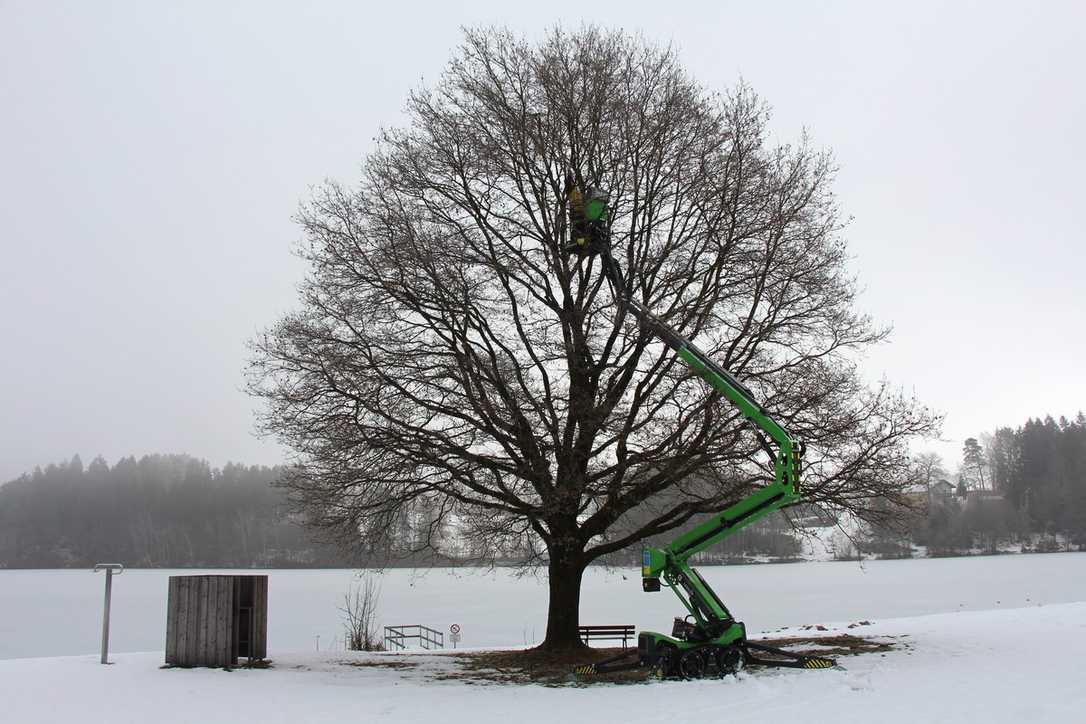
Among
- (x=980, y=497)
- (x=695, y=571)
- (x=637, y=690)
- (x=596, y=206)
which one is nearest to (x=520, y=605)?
(x=695, y=571)

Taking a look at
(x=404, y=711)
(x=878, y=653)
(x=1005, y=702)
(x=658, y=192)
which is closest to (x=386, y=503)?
(x=404, y=711)

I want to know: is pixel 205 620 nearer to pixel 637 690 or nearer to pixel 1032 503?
pixel 637 690

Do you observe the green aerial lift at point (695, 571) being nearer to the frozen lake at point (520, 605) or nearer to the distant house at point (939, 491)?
the frozen lake at point (520, 605)

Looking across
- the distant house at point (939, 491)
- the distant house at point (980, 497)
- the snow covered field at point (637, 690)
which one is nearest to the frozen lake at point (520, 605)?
the snow covered field at point (637, 690)

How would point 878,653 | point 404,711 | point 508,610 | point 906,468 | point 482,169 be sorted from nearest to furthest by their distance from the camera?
point 404,711
point 878,653
point 906,468
point 482,169
point 508,610

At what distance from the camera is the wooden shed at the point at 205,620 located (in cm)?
1414

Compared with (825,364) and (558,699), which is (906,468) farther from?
(558,699)

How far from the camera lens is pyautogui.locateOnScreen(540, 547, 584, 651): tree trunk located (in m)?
16.4

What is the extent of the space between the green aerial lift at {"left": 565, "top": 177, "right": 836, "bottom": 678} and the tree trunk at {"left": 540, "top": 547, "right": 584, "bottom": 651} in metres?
2.92

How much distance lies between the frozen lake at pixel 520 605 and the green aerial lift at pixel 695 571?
8.87 m

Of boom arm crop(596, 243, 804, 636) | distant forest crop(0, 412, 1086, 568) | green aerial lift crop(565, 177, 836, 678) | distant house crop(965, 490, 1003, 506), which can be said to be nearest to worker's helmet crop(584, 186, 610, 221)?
green aerial lift crop(565, 177, 836, 678)

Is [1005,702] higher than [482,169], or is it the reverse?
[482,169]

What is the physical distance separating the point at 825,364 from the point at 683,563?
18.4 ft

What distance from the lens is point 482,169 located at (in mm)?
16453
